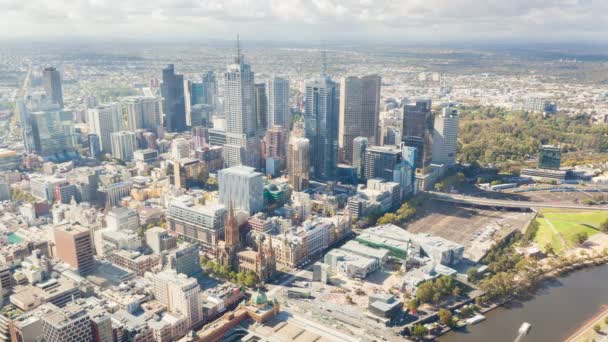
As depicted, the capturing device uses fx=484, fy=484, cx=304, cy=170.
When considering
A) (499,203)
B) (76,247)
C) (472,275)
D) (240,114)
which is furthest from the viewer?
(240,114)

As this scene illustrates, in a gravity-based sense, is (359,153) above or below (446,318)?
above

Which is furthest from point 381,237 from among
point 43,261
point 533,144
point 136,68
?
point 136,68

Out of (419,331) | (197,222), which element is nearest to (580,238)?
(419,331)

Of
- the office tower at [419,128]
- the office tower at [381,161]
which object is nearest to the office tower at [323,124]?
the office tower at [381,161]

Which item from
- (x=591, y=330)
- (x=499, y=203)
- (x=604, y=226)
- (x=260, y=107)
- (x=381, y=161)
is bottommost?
(x=591, y=330)

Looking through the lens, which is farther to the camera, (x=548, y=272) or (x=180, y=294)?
(x=548, y=272)

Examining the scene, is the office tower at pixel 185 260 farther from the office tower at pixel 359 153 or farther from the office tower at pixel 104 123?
the office tower at pixel 104 123

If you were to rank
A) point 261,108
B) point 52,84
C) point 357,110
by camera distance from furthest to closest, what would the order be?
point 52,84
point 261,108
point 357,110

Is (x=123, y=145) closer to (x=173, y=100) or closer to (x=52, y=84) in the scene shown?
(x=173, y=100)
